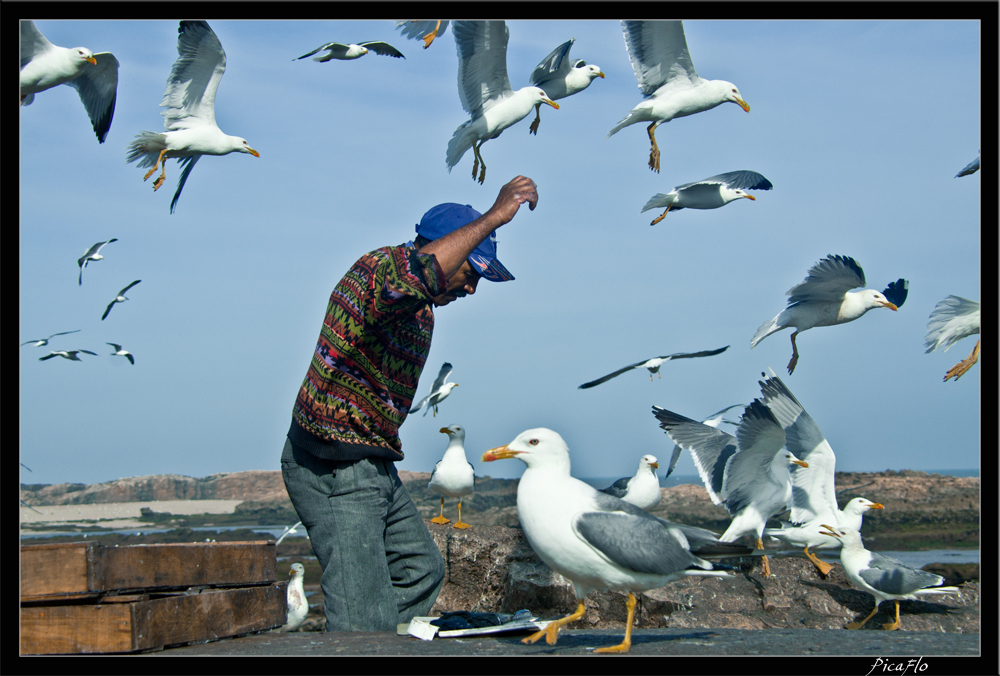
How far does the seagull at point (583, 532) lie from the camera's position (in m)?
2.68

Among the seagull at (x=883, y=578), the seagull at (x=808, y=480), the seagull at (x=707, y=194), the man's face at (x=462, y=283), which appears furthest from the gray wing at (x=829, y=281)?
the man's face at (x=462, y=283)

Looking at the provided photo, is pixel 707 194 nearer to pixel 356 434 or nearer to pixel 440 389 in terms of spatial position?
pixel 356 434

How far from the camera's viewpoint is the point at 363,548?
3371mm

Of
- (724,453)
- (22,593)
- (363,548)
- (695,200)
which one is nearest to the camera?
(22,593)

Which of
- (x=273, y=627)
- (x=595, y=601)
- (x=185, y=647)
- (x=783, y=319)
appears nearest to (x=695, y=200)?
(x=783, y=319)

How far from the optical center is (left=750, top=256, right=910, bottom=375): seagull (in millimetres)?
5340

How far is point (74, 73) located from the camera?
14.5ft

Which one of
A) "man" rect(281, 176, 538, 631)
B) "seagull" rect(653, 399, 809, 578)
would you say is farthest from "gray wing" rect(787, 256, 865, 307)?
"man" rect(281, 176, 538, 631)

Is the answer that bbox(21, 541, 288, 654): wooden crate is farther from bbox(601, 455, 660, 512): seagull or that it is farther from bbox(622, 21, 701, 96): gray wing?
bbox(601, 455, 660, 512): seagull

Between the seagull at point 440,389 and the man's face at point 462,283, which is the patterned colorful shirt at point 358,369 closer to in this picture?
the man's face at point 462,283

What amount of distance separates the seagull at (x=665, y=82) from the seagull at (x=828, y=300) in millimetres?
1179

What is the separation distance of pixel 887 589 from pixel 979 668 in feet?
13.1

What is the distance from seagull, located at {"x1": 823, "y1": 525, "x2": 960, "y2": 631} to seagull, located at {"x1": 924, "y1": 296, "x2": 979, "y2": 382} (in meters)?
2.69

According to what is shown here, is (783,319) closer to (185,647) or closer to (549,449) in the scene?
(549,449)
